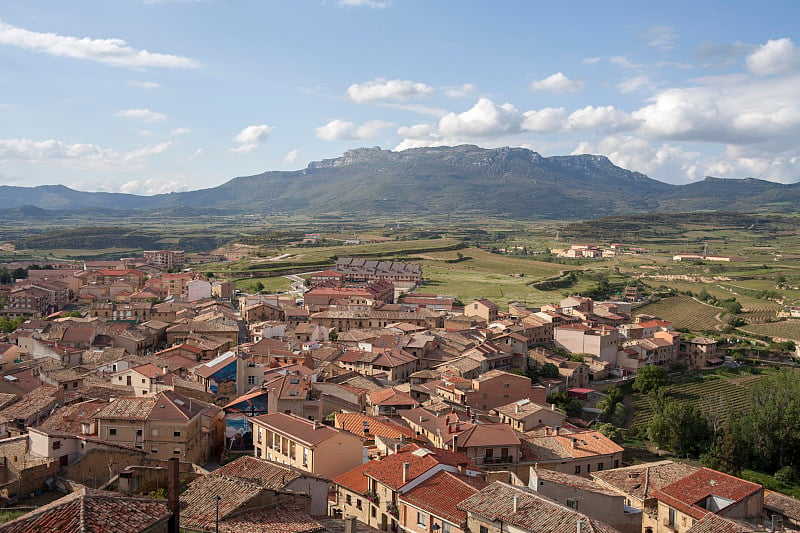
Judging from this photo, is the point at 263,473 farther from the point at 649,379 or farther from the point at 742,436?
the point at 649,379

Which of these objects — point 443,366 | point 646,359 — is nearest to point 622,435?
point 443,366

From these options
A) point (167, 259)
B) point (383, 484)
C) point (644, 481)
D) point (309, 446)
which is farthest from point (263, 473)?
point (167, 259)

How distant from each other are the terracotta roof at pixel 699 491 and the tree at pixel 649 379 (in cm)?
2253

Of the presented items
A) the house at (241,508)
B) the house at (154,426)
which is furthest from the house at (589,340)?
the house at (241,508)

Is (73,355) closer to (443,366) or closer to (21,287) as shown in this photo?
(443,366)

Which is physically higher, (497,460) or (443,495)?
(443,495)

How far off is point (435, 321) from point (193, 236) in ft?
370

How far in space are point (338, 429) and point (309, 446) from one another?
2359mm

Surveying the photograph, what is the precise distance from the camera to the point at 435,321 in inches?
2098

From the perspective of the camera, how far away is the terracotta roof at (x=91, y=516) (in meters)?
8.43

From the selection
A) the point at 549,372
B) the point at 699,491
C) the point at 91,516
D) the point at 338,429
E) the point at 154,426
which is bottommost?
the point at 549,372

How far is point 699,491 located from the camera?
20078 mm

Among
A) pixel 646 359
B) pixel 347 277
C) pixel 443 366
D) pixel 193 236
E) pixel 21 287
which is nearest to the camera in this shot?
pixel 443 366

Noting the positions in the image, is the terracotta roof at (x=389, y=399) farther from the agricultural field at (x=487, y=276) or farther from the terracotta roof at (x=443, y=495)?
the agricultural field at (x=487, y=276)
